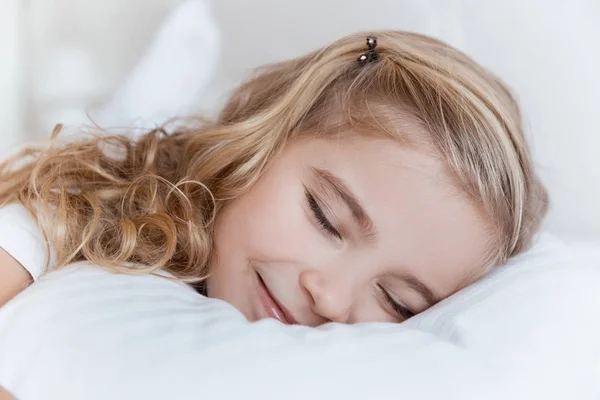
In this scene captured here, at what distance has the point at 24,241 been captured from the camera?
927 mm

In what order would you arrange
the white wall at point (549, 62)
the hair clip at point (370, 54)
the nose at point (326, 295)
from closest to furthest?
the nose at point (326, 295) → the hair clip at point (370, 54) → the white wall at point (549, 62)

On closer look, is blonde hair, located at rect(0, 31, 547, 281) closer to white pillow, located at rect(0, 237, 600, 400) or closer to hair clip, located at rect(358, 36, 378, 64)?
hair clip, located at rect(358, 36, 378, 64)

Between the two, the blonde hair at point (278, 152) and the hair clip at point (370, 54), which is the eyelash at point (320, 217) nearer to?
the blonde hair at point (278, 152)

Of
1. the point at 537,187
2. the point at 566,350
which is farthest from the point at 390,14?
the point at 566,350

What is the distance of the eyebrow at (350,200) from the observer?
90 cm

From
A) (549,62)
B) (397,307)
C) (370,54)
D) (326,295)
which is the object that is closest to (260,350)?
(326,295)

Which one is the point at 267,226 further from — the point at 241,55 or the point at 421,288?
the point at 241,55

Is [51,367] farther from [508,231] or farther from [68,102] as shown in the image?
[68,102]

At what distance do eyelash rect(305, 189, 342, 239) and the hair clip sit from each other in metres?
0.26

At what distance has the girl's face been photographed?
901 millimetres

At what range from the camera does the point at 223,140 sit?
1.10 meters

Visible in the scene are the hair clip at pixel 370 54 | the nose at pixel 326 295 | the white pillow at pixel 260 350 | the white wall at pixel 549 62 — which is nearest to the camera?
the white pillow at pixel 260 350

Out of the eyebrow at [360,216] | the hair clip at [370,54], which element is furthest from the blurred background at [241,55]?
the eyebrow at [360,216]

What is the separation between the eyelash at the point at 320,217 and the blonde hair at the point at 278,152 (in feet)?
0.36
